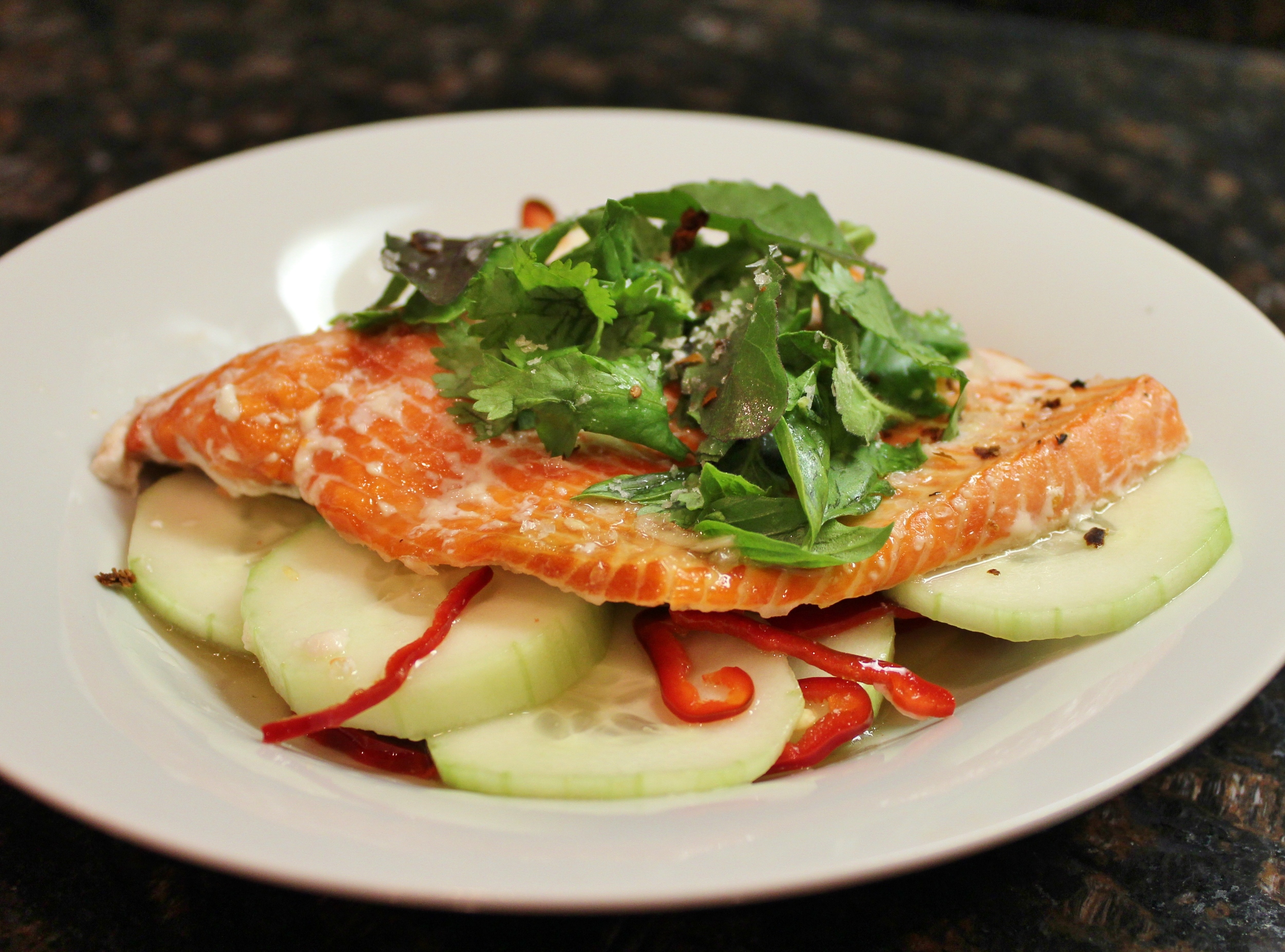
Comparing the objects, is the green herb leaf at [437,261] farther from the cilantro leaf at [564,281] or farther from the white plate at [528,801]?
the white plate at [528,801]

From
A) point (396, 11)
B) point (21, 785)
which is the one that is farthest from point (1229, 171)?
point (21, 785)

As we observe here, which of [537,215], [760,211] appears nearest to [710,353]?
[760,211]

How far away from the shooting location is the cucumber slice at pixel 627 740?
1.89 meters

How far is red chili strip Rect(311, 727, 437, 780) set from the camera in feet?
6.99

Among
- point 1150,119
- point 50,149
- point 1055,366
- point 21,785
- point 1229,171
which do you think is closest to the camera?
point 21,785

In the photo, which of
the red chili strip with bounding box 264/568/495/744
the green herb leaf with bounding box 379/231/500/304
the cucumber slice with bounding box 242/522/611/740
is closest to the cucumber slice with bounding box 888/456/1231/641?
the cucumber slice with bounding box 242/522/611/740

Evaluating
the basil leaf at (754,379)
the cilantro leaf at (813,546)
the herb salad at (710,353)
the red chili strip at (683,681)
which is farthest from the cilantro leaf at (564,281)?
the red chili strip at (683,681)

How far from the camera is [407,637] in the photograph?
7.07 ft

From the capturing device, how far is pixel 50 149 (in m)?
4.78

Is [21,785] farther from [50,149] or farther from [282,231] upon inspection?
[50,149]

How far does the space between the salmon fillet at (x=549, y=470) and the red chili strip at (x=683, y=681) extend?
0.16 meters

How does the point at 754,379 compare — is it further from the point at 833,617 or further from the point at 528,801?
the point at 528,801

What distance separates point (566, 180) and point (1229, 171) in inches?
141

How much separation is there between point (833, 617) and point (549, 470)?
75cm
